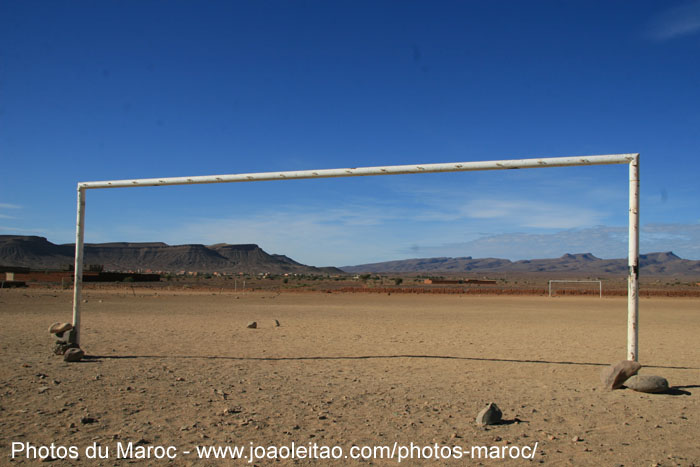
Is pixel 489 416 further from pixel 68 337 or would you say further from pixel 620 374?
pixel 68 337

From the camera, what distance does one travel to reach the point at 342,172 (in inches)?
380

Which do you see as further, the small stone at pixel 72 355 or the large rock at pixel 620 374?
the small stone at pixel 72 355

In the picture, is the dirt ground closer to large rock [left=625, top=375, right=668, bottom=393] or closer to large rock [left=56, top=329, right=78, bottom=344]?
large rock [left=625, top=375, right=668, bottom=393]

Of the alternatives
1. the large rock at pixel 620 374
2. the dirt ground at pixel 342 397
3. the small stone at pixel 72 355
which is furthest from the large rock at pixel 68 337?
the large rock at pixel 620 374

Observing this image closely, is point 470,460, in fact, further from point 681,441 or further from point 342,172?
point 342,172

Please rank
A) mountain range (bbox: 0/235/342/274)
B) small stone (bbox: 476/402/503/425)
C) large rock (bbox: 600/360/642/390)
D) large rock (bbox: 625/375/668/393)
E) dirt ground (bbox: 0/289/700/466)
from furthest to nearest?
1. mountain range (bbox: 0/235/342/274)
2. large rock (bbox: 600/360/642/390)
3. large rock (bbox: 625/375/668/393)
4. small stone (bbox: 476/402/503/425)
5. dirt ground (bbox: 0/289/700/466)

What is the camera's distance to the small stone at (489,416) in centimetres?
588

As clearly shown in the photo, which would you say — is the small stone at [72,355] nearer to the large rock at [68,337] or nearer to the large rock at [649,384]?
the large rock at [68,337]

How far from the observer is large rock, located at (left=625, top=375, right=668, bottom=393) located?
755cm

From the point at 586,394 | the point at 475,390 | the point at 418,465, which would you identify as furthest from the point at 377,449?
the point at 586,394

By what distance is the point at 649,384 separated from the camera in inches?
297

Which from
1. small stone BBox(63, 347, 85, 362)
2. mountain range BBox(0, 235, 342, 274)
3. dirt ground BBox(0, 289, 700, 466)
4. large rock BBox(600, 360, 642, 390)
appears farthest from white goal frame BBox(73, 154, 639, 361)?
mountain range BBox(0, 235, 342, 274)

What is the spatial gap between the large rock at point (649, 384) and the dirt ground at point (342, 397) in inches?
5.0

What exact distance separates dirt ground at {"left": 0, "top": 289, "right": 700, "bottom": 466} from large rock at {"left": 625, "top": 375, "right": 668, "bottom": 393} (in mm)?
127
